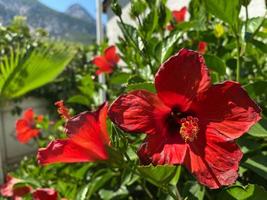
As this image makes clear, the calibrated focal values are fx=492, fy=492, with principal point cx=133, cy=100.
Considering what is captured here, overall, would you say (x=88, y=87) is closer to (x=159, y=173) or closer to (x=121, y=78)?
(x=121, y=78)

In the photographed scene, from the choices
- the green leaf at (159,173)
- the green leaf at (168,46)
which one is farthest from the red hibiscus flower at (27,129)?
the green leaf at (159,173)

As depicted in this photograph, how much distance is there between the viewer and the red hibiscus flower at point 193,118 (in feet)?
2.25

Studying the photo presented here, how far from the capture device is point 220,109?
711mm

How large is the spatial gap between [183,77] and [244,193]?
20cm

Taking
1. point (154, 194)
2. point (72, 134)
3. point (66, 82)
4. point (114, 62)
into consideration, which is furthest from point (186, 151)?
point (66, 82)

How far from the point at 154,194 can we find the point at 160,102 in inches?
25.2

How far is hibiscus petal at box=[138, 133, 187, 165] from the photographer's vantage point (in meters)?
0.69

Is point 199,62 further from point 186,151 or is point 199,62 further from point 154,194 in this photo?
point 154,194

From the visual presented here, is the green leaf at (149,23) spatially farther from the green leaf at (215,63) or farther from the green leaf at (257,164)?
the green leaf at (257,164)

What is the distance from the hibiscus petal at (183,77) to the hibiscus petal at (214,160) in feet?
0.22

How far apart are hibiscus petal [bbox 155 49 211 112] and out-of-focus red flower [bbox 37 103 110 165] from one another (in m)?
0.09

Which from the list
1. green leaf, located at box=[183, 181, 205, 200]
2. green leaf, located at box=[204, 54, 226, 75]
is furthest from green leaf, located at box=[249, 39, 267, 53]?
green leaf, located at box=[183, 181, 205, 200]

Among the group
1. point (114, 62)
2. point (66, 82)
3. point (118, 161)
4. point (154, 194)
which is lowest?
point (66, 82)

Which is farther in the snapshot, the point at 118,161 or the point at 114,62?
the point at 114,62
